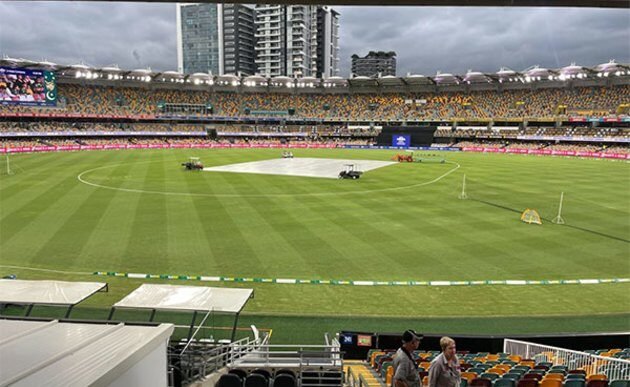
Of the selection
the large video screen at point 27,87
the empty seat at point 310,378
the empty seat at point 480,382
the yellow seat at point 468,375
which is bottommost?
the empty seat at point 310,378

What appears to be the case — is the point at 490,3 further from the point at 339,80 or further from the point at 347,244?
the point at 339,80

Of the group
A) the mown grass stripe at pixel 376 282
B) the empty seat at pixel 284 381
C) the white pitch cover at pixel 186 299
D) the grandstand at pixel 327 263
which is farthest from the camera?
the mown grass stripe at pixel 376 282

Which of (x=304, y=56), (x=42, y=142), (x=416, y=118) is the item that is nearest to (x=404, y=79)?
(x=416, y=118)

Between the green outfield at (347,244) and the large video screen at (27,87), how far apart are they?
50825 millimetres

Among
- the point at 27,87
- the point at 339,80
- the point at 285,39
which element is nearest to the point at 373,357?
the point at 27,87

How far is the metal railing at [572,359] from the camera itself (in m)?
8.68

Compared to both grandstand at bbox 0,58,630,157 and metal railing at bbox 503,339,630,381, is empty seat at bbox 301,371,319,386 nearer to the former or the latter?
metal railing at bbox 503,339,630,381

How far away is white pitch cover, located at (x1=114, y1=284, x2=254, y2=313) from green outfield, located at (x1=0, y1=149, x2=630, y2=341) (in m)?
3.40

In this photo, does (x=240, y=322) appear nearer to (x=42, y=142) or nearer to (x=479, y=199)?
(x=479, y=199)

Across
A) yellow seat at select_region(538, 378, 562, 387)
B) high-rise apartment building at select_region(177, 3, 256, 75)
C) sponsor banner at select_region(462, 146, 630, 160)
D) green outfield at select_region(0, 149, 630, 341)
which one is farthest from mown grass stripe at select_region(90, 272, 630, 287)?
high-rise apartment building at select_region(177, 3, 256, 75)

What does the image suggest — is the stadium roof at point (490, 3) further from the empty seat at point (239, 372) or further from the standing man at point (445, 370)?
the empty seat at point (239, 372)

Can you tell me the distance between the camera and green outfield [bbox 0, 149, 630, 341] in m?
14.7

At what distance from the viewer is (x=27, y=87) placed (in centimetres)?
8181

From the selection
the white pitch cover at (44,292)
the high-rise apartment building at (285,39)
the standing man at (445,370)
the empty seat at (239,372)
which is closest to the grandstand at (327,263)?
the white pitch cover at (44,292)
